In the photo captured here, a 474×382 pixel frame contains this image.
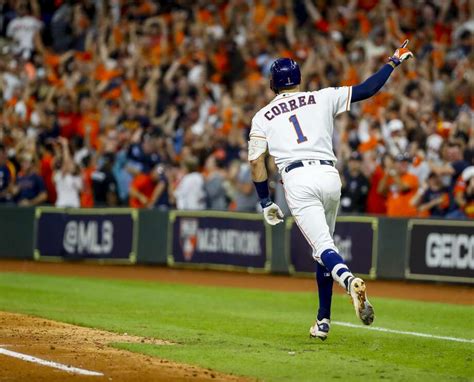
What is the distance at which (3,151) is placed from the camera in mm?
21516

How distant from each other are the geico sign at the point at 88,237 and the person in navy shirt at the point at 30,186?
3.33 ft

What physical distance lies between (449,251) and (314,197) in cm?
808

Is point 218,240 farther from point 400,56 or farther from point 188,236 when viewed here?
point 400,56

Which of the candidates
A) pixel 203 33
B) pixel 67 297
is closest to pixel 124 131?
pixel 203 33

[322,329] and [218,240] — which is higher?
[218,240]

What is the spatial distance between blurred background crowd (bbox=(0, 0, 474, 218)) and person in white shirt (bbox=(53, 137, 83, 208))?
28 mm

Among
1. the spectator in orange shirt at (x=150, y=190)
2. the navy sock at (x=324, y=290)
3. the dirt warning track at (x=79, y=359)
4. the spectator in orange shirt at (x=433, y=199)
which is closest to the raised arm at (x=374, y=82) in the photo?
the navy sock at (x=324, y=290)

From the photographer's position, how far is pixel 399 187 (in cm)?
1769

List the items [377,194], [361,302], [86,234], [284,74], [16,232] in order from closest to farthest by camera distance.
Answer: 1. [361,302]
2. [284,74]
3. [377,194]
4. [86,234]
5. [16,232]

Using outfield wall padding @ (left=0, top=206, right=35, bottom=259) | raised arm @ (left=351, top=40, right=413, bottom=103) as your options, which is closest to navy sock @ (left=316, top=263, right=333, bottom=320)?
raised arm @ (left=351, top=40, right=413, bottom=103)

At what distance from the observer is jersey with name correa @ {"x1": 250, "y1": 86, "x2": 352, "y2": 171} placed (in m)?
9.41

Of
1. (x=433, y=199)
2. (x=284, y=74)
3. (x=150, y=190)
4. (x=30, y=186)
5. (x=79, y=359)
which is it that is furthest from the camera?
(x=30, y=186)

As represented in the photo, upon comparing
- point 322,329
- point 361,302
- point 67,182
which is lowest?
point 322,329

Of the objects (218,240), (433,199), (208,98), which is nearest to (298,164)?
(433,199)
